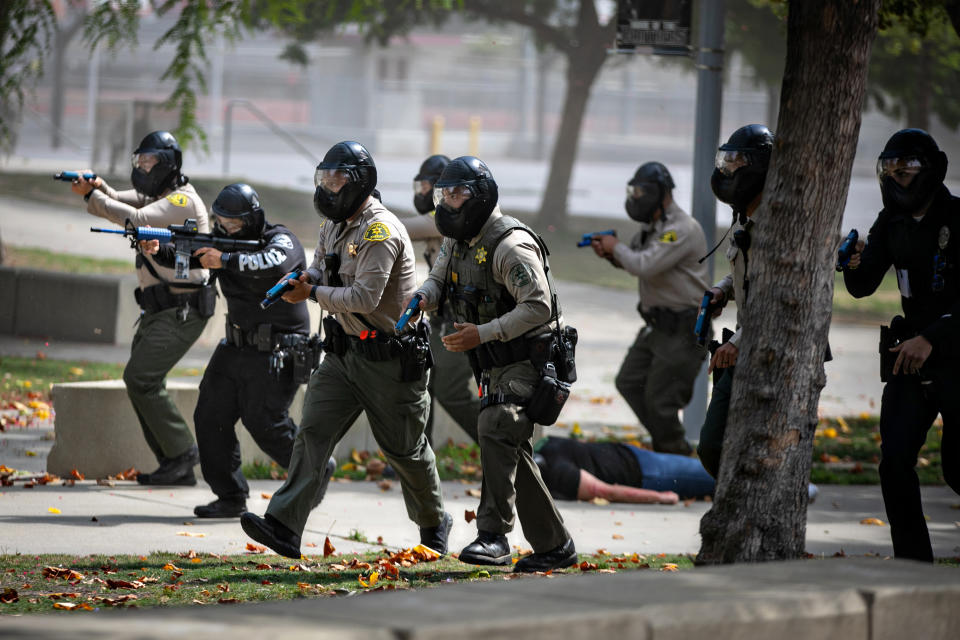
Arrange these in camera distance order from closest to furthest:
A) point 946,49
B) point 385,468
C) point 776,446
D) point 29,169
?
1. point 776,446
2. point 385,468
3. point 946,49
4. point 29,169

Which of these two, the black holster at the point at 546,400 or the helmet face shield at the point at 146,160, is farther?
the helmet face shield at the point at 146,160

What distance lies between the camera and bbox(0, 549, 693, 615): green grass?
513 cm

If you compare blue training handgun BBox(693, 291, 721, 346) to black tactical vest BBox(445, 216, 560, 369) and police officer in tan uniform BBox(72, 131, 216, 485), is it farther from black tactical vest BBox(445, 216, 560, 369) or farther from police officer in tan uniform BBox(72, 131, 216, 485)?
police officer in tan uniform BBox(72, 131, 216, 485)

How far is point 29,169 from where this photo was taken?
1139 inches

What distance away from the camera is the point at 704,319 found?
6.22 metres

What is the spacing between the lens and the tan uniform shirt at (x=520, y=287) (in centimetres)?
570

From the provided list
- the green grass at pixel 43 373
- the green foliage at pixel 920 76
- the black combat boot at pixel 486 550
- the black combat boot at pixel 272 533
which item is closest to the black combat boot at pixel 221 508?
the black combat boot at pixel 272 533

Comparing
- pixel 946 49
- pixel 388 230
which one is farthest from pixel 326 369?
pixel 946 49

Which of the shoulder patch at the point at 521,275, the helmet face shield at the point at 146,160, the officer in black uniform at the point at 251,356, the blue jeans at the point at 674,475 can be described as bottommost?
the blue jeans at the point at 674,475

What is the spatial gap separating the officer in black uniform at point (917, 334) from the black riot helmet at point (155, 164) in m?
4.17

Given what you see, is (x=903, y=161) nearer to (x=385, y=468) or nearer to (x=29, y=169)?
(x=385, y=468)

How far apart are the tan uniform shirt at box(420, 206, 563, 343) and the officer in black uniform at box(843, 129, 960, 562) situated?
1.50m

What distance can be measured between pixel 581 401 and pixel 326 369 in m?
6.69

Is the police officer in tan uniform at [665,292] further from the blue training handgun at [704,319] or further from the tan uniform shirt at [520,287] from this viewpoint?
the tan uniform shirt at [520,287]
